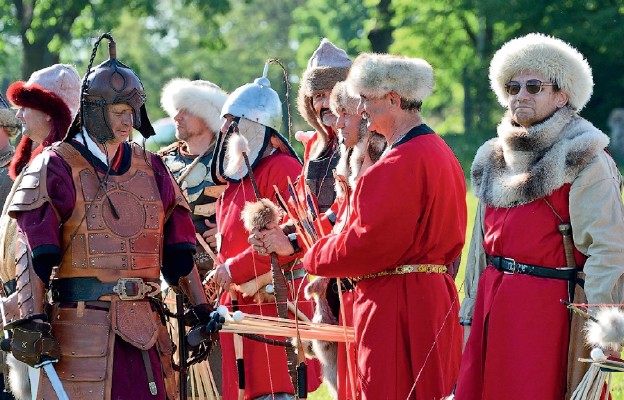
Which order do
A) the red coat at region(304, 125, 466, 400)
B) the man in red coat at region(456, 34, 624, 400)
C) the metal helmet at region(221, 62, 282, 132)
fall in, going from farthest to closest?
the metal helmet at region(221, 62, 282, 132) < the red coat at region(304, 125, 466, 400) < the man in red coat at region(456, 34, 624, 400)

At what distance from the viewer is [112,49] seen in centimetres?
589

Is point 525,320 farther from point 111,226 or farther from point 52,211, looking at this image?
point 52,211

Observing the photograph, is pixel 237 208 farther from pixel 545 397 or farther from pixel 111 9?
pixel 111 9

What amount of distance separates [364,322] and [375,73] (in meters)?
1.08

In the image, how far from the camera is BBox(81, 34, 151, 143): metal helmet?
577 cm

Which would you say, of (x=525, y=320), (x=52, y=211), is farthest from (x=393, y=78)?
(x=52, y=211)

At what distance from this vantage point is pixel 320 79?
23.6ft

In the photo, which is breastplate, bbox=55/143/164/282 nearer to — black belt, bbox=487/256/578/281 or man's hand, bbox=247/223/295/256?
man's hand, bbox=247/223/295/256

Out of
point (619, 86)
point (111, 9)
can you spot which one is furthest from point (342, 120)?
point (619, 86)

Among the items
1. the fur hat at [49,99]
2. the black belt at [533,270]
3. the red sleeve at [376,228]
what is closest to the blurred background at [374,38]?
the fur hat at [49,99]

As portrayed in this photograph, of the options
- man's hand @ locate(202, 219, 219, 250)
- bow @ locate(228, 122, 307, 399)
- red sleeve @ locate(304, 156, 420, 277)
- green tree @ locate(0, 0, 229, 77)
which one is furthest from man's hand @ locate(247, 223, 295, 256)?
green tree @ locate(0, 0, 229, 77)

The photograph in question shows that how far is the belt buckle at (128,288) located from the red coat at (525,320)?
4.59ft

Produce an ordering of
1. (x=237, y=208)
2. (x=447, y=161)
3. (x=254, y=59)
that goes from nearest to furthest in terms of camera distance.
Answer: (x=447, y=161), (x=237, y=208), (x=254, y=59)

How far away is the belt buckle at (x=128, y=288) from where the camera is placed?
5.62 m
